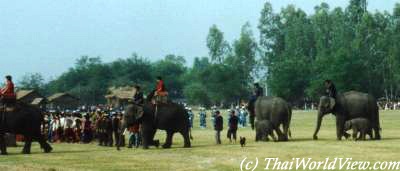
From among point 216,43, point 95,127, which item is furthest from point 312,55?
point 95,127

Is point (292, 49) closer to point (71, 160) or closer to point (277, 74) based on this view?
point (277, 74)

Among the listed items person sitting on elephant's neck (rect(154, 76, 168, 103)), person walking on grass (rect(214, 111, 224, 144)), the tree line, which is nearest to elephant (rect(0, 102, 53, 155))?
person sitting on elephant's neck (rect(154, 76, 168, 103))

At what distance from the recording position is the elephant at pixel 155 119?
3575 centimetres

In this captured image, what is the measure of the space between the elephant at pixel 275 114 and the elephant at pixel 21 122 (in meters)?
10.9

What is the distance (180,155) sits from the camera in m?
30.3

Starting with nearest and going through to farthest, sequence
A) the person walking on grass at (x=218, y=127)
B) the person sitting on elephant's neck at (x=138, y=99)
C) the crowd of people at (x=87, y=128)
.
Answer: the person sitting on elephant's neck at (x=138, y=99)
the person walking on grass at (x=218, y=127)
the crowd of people at (x=87, y=128)

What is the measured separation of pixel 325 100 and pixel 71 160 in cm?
1516

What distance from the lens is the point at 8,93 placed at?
3309 centimetres

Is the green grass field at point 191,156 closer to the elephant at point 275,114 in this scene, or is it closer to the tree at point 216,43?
the elephant at point 275,114

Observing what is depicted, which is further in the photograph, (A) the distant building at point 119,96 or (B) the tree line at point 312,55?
(A) the distant building at point 119,96

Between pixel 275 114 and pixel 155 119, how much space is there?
6115mm

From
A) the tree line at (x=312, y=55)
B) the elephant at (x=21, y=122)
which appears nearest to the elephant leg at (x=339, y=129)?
the elephant at (x=21, y=122)

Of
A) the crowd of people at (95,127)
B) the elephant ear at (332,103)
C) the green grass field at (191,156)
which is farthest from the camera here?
the crowd of people at (95,127)

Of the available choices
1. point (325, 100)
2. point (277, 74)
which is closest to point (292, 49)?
point (277, 74)
